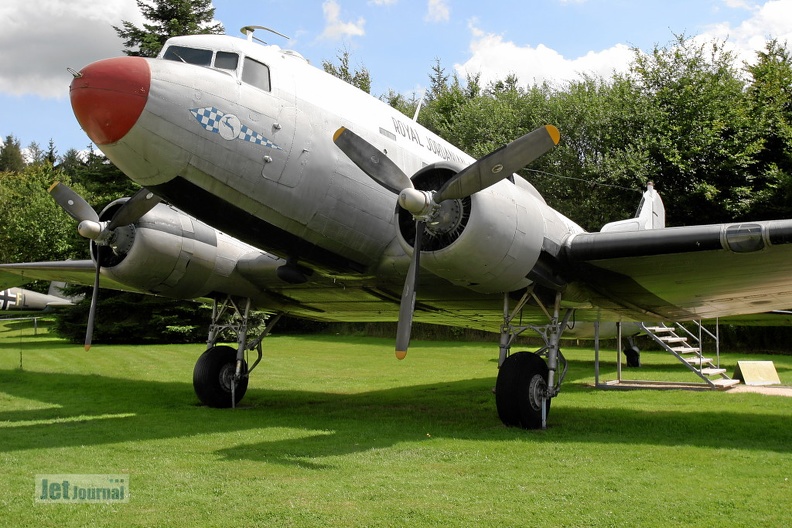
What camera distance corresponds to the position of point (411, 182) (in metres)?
8.33

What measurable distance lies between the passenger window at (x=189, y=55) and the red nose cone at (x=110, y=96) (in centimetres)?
88

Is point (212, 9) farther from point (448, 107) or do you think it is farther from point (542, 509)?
point (542, 509)

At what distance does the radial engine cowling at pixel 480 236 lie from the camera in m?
8.03

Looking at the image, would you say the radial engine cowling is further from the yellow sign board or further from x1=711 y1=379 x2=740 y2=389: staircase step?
the yellow sign board

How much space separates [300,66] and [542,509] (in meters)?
6.33

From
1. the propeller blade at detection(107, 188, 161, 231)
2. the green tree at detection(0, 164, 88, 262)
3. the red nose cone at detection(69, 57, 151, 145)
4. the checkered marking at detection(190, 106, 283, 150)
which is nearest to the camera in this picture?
the red nose cone at detection(69, 57, 151, 145)

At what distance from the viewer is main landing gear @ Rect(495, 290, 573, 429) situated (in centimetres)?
911

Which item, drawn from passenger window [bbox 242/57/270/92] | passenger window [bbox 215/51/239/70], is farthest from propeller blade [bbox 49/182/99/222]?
passenger window [bbox 242/57/270/92]

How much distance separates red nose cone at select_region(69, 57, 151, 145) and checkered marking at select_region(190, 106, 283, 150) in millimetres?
615

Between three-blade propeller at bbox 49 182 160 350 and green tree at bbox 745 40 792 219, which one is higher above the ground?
green tree at bbox 745 40 792 219

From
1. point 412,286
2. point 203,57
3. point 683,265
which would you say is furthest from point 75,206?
point 683,265

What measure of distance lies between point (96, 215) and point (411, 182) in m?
5.11

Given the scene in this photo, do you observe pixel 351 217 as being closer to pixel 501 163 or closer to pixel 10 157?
pixel 501 163

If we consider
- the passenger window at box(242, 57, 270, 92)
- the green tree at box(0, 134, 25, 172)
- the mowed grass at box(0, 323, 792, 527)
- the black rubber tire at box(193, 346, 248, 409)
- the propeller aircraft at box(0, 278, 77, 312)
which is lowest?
the mowed grass at box(0, 323, 792, 527)
